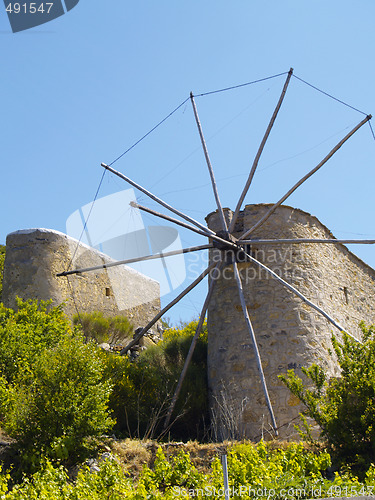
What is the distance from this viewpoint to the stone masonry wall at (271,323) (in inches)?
371

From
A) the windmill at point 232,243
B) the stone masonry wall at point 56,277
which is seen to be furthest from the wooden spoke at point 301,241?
the stone masonry wall at point 56,277

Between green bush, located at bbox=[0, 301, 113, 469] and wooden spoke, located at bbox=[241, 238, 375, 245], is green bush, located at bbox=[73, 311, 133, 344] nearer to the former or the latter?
green bush, located at bbox=[0, 301, 113, 469]

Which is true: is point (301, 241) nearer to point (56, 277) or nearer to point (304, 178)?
point (304, 178)

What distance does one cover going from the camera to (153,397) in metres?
10.1

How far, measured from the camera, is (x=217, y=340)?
33.7ft

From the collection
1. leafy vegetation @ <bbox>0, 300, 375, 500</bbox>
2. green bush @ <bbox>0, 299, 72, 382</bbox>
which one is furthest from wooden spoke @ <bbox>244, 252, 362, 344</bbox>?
green bush @ <bbox>0, 299, 72, 382</bbox>

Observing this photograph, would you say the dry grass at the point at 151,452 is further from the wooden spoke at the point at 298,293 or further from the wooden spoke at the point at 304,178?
the wooden spoke at the point at 304,178

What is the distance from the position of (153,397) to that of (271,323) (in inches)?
97.4

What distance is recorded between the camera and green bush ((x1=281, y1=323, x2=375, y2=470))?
7195 mm

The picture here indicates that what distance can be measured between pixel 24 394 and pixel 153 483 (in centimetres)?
248

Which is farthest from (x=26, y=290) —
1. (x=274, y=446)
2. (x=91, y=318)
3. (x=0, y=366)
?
(x=274, y=446)

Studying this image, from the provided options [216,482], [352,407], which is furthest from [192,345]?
[216,482]

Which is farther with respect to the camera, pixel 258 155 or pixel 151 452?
pixel 258 155

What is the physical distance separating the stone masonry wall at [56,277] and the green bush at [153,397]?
288 cm
